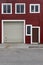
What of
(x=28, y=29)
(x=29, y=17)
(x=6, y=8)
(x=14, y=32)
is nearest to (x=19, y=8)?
(x=6, y=8)

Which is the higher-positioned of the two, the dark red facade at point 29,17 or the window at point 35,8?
the window at point 35,8

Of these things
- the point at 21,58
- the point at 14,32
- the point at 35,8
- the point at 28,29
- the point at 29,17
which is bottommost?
the point at 21,58

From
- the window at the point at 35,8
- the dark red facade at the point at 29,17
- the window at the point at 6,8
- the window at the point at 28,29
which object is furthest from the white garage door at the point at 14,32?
the window at the point at 35,8

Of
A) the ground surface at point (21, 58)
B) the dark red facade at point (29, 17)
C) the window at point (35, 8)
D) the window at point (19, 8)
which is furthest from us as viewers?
the window at point (19, 8)

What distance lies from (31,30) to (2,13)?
4.59 m

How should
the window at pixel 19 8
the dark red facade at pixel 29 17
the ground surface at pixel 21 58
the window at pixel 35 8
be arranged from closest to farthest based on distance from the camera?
the ground surface at pixel 21 58
the dark red facade at pixel 29 17
the window at pixel 35 8
the window at pixel 19 8

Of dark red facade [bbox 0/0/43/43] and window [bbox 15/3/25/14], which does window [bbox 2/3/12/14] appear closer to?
dark red facade [bbox 0/0/43/43]

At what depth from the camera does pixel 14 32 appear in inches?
1123

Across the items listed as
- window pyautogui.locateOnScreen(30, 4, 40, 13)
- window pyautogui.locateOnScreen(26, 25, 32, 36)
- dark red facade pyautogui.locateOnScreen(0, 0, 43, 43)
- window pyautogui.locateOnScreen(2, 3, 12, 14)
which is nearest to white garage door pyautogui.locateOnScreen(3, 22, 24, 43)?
window pyautogui.locateOnScreen(26, 25, 32, 36)

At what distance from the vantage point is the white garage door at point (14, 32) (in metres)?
28.4

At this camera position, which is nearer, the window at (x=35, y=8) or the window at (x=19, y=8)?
the window at (x=35, y=8)

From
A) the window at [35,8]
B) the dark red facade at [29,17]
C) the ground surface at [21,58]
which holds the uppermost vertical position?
the window at [35,8]

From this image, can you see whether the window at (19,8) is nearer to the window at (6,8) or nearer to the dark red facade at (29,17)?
the dark red facade at (29,17)

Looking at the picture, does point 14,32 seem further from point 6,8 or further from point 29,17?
point 6,8
